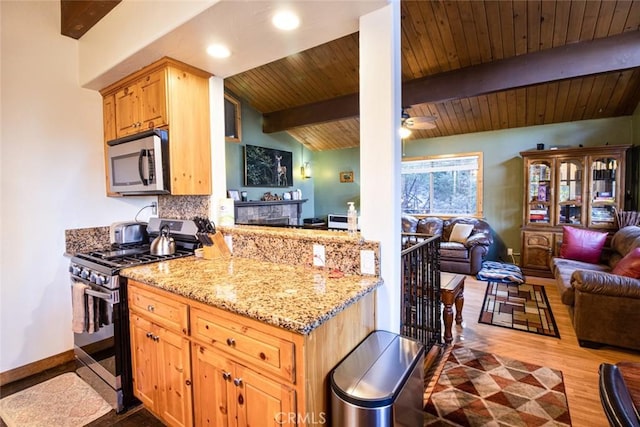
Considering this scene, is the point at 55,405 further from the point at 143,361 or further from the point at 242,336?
the point at 242,336

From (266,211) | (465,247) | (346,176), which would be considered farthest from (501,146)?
(266,211)

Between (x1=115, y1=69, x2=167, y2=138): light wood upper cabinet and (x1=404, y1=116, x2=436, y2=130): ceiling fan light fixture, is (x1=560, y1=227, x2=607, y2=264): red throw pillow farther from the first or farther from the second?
(x1=115, y1=69, x2=167, y2=138): light wood upper cabinet

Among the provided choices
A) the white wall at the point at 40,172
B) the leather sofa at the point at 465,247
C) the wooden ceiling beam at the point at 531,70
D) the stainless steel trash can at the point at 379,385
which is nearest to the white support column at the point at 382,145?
the stainless steel trash can at the point at 379,385

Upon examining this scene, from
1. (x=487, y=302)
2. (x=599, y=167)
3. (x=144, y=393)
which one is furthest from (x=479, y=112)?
(x=144, y=393)

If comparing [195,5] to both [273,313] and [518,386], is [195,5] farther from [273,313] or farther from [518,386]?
[518,386]

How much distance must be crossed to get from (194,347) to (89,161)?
2178 mm

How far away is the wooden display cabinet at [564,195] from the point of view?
469 cm

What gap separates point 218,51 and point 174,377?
2001mm

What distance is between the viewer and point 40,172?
97.0 inches

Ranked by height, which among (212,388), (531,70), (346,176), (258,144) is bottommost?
(212,388)

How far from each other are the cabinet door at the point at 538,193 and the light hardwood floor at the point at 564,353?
2036mm

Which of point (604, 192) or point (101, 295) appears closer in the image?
point (101, 295)

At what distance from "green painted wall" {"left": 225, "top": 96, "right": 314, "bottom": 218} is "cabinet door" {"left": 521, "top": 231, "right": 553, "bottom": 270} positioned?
4.71 meters

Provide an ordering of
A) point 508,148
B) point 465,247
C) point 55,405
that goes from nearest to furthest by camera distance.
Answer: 1. point 55,405
2. point 465,247
3. point 508,148
